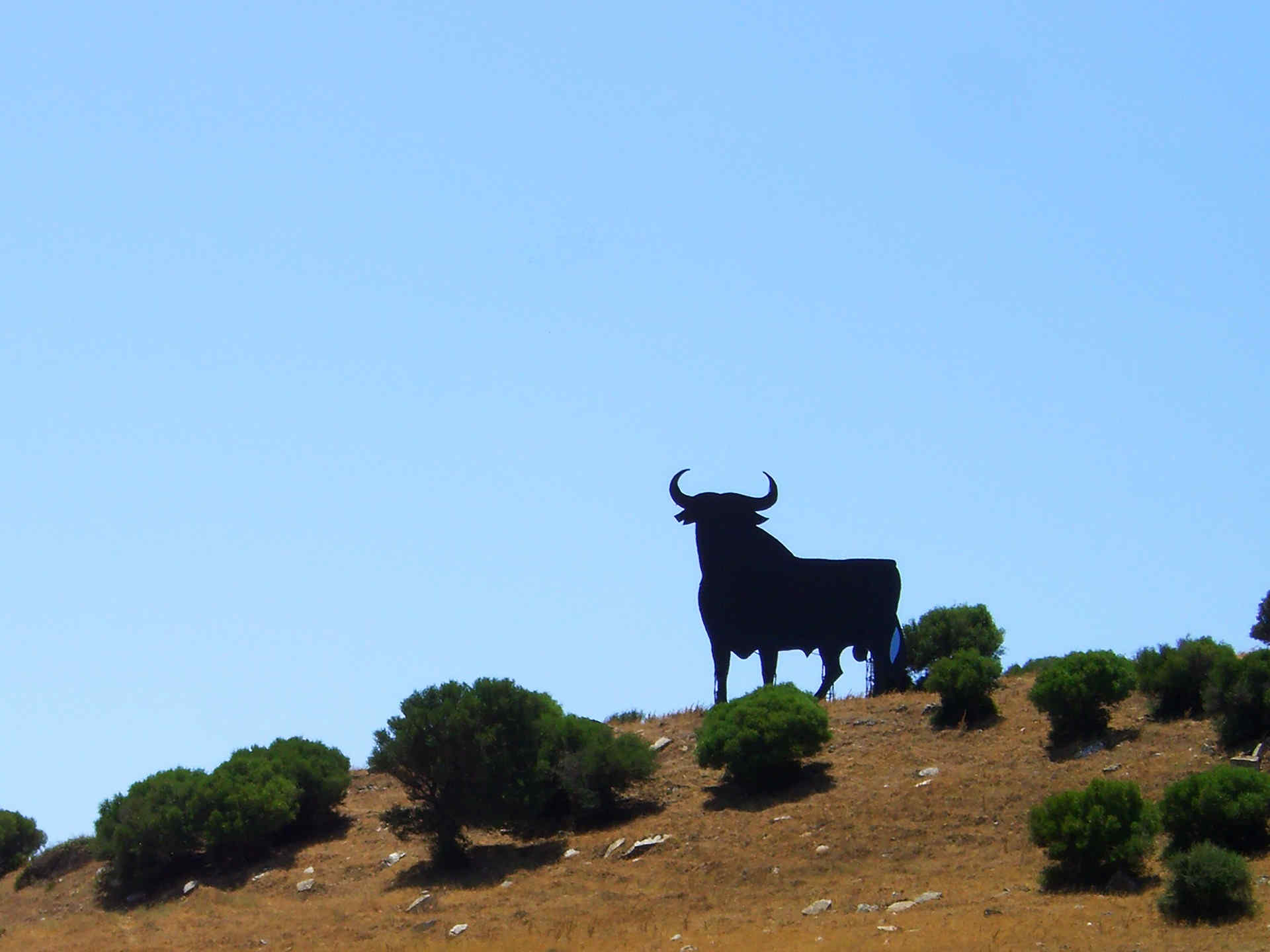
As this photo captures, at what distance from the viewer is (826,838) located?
803 inches

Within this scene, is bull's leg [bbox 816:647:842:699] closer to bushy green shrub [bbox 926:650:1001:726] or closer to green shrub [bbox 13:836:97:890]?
bushy green shrub [bbox 926:650:1001:726]

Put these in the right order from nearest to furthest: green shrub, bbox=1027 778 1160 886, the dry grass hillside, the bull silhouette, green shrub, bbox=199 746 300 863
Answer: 1. the dry grass hillside
2. green shrub, bbox=1027 778 1160 886
3. green shrub, bbox=199 746 300 863
4. the bull silhouette

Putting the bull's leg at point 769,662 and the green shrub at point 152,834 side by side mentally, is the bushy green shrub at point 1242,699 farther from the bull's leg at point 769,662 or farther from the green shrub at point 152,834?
the green shrub at point 152,834

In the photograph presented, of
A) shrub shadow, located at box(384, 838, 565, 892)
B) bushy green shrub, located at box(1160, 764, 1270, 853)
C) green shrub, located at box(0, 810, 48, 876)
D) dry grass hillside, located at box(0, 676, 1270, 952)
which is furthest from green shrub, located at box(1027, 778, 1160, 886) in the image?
green shrub, located at box(0, 810, 48, 876)

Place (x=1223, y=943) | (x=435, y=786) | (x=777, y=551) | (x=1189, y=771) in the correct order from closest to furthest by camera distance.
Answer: (x=1223, y=943)
(x=1189, y=771)
(x=435, y=786)
(x=777, y=551)

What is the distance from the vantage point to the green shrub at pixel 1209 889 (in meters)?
15.2

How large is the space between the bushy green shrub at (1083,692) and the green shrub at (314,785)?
10961mm

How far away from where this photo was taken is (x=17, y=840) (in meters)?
28.5

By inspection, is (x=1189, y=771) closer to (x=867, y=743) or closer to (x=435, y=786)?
(x=867, y=743)

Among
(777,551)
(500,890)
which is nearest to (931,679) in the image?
(777,551)

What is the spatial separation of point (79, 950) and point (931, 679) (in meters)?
12.9

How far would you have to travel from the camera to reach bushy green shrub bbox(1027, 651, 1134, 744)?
2220 centimetres

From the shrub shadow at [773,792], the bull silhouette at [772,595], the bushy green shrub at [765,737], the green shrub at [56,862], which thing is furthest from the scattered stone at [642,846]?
the green shrub at [56,862]

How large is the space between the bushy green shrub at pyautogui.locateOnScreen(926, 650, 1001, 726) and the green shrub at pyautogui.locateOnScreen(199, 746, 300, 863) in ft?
33.2
